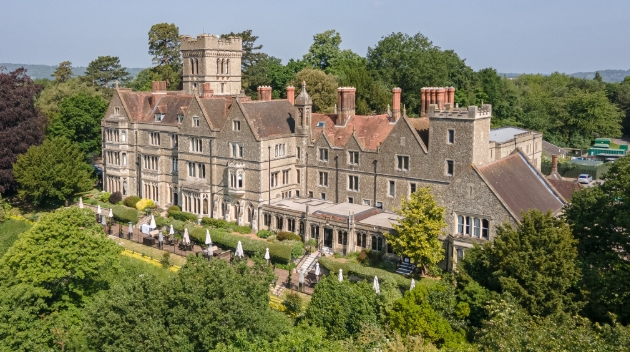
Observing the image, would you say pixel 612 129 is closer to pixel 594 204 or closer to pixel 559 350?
pixel 594 204

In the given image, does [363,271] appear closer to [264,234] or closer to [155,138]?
[264,234]

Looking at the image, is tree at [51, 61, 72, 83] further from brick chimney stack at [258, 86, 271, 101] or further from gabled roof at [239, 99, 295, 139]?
gabled roof at [239, 99, 295, 139]

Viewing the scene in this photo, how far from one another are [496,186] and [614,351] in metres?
17.2

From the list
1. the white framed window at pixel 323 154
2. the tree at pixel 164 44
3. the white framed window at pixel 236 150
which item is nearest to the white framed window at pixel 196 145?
the white framed window at pixel 236 150

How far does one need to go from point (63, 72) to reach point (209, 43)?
6232 centimetres

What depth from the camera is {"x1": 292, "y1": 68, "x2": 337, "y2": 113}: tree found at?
266ft

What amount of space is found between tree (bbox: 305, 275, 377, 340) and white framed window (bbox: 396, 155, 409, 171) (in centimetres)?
1703

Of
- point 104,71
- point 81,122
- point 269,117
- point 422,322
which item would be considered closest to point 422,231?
point 422,322

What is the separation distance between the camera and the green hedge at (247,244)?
4478 centimetres

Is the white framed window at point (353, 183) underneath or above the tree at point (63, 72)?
underneath

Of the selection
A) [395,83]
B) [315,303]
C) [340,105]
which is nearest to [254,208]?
[340,105]

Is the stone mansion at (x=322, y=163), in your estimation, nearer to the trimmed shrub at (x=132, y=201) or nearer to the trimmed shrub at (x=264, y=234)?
the trimmed shrub at (x=264, y=234)

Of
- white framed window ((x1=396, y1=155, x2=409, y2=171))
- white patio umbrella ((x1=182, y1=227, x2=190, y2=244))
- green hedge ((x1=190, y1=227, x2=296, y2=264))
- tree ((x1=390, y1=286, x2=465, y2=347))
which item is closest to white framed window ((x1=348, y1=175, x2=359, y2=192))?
white framed window ((x1=396, y1=155, x2=409, y2=171))

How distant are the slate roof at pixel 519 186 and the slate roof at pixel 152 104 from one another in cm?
3056
